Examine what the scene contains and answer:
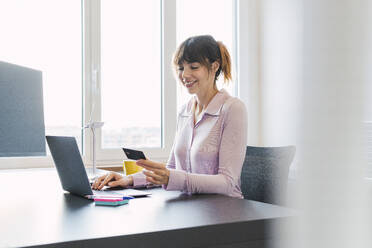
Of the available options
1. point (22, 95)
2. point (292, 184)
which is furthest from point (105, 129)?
point (292, 184)

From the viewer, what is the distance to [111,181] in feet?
5.13

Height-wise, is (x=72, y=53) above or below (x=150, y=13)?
below

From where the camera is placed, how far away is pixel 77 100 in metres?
2.91

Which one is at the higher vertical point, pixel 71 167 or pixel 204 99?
pixel 204 99

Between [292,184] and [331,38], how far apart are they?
2.0 inches

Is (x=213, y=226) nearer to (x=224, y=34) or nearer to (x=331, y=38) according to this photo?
(x=331, y=38)

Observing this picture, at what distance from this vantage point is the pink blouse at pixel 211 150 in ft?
4.66

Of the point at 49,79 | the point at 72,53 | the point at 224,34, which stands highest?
the point at 224,34

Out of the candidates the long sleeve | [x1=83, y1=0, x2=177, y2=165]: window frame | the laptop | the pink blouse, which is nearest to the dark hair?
the pink blouse

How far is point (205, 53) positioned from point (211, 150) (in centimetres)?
48

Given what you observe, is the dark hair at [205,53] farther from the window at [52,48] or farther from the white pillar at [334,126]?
the white pillar at [334,126]

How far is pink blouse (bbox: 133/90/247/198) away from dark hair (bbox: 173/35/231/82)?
0.15 meters

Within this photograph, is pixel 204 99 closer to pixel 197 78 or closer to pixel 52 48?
pixel 197 78

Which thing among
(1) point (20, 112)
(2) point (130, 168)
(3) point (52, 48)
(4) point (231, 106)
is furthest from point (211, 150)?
(3) point (52, 48)
